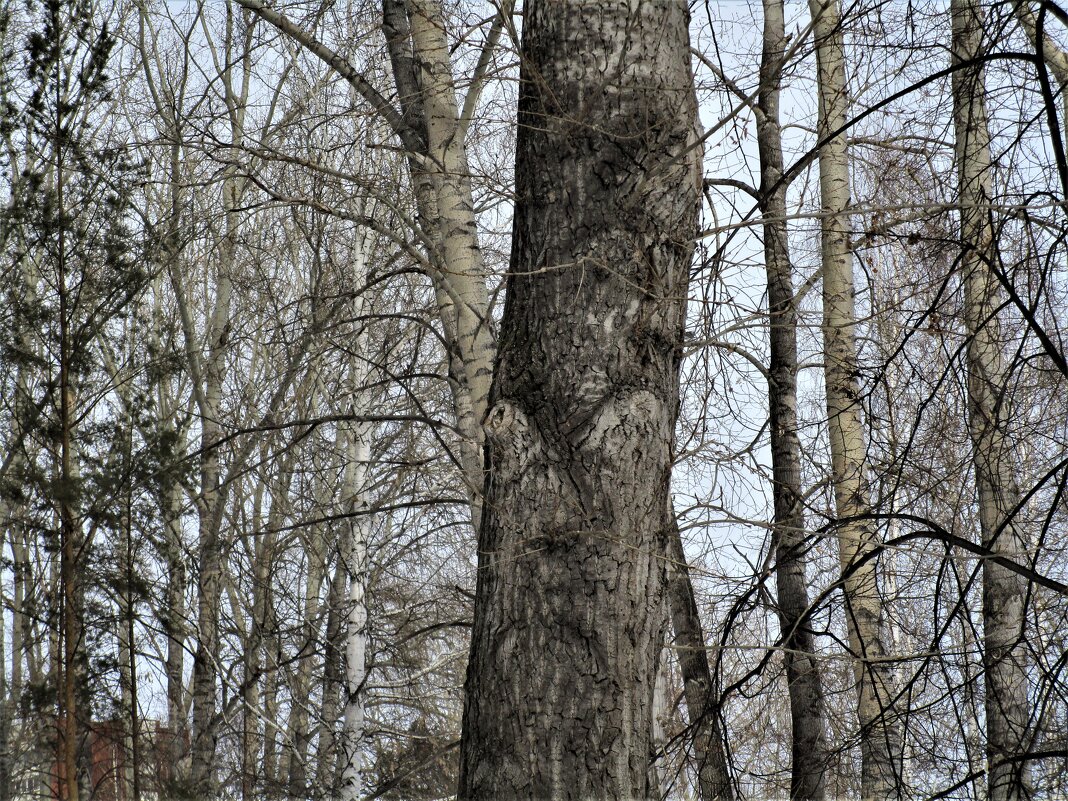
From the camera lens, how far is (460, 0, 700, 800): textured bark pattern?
2.58m

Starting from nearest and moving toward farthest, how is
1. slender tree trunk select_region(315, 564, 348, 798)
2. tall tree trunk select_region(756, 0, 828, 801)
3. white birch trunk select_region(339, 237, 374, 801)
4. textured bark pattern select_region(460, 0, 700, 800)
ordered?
textured bark pattern select_region(460, 0, 700, 800), tall tree trunk select_region(756, 0, 828, 801), white birch trunk select_region(339, 237, 374, 801), slender tree trunk select_region(315, 564, 348, 798)

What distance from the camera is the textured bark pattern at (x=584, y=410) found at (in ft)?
8.46

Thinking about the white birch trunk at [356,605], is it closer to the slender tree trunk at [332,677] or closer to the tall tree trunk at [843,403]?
the slender tree trunk at [332,677]

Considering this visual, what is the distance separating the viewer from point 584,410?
109 inches

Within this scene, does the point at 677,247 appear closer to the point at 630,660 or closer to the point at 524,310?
the point at 524,310

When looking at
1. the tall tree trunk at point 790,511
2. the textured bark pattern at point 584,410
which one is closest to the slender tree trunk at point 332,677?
the tall tree trunk at point 790,511

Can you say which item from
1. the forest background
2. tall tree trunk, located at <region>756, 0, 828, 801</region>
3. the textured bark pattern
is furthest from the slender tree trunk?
the textured bark pattern

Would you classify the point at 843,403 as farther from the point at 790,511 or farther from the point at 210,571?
the point at 210,571

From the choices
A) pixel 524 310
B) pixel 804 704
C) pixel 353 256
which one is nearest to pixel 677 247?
pixel 524 310

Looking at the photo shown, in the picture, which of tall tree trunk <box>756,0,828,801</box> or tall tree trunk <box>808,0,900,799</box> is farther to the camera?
tall tree trunk <box>808,0,900,799</box>

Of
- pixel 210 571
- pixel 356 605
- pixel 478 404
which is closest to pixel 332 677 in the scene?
pixel 210 571

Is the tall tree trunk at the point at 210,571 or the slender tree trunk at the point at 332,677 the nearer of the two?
the tall tree trunk at the point at 210,571

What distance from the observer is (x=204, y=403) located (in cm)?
873

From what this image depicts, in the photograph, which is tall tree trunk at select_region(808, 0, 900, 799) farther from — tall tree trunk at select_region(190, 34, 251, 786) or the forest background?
tall tree trunk at select_region(190, 34, 251, 786)
